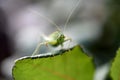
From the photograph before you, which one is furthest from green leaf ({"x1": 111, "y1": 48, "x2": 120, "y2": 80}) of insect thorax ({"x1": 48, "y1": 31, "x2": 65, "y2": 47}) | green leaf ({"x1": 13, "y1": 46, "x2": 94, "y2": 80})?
insect thorax ({"x1": 48, "y1": 31, "x2": 65, "y2": 47})

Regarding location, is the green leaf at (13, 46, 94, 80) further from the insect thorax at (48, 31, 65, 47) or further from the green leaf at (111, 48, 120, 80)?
the insect thorax at (48, 31, 65, 47)

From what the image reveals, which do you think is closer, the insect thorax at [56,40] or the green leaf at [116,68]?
the green leaf at [116,68]

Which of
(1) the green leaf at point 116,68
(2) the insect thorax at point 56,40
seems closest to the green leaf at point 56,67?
(1) the green leaf at point 116,68

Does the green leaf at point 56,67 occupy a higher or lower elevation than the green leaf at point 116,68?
higher

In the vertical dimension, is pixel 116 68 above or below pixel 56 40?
below

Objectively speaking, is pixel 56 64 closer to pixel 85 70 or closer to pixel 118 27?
pixel 85 70

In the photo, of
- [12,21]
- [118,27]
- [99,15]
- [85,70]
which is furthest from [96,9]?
[85,70]

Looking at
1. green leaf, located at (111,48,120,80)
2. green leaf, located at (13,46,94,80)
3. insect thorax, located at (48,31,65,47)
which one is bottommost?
green leaf, located at (111,48,120,80)

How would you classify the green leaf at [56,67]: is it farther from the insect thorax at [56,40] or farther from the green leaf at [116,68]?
the insect thorax at [56,40]
